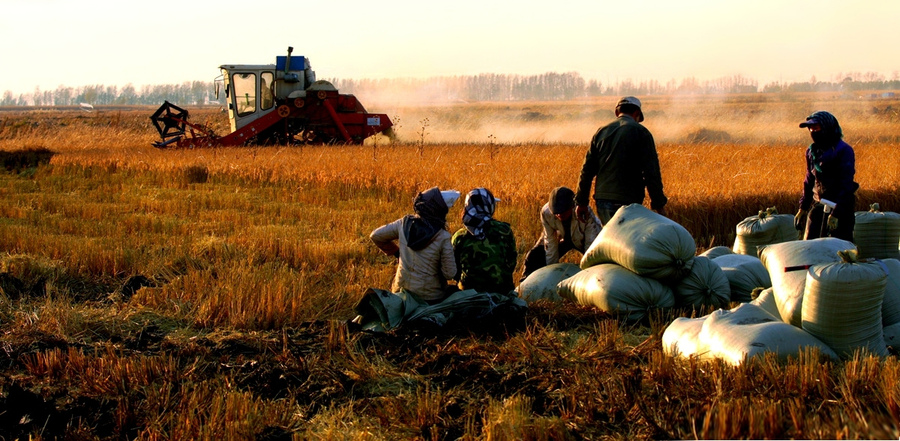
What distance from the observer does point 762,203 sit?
918cm

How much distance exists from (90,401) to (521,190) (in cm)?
712

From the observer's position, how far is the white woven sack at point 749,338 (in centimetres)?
383

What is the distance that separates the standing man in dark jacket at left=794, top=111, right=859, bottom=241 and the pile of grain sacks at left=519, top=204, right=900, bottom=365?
0.25 meters

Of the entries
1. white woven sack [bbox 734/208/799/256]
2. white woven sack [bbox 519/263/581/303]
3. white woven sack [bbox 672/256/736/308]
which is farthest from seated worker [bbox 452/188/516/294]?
white woven sack [bbox 734/208/799/256]

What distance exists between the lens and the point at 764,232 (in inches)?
243

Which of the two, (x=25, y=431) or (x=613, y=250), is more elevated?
(x=613, y=250)

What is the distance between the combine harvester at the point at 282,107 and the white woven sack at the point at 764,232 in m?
16.1

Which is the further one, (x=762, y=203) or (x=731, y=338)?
(x=762, y=203)

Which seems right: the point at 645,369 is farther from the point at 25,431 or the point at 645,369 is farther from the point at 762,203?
the point at 762,203

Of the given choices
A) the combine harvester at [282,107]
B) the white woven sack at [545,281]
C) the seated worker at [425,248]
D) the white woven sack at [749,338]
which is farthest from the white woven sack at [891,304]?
the combine harvester at [282,107]

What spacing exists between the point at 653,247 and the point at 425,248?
4.97 feet

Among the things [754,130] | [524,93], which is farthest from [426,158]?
[524,93]

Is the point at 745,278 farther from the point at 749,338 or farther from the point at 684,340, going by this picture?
the point at 749,338

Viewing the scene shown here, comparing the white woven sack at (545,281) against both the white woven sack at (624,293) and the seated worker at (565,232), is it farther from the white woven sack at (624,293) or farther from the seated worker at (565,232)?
the white woven sack at (624,293)
